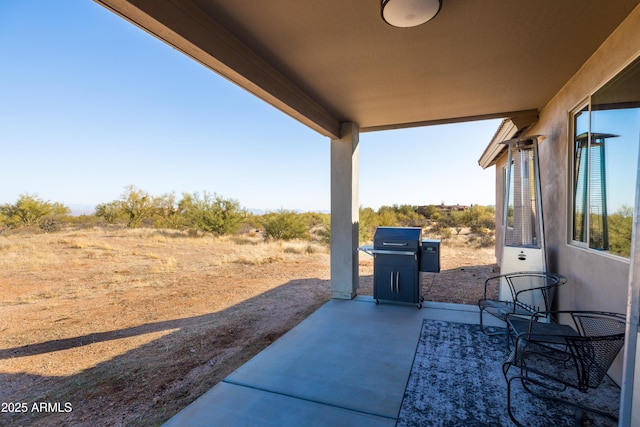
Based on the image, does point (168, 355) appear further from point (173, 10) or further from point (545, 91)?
point (545, 91)

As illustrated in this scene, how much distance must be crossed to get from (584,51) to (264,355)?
4.06 m

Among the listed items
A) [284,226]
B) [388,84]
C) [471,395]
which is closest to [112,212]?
[284,226]

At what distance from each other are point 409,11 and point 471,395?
9.01ft

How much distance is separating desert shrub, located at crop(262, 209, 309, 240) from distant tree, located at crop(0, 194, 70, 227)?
10940 millimetres

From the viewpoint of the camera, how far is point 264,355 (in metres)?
2.71

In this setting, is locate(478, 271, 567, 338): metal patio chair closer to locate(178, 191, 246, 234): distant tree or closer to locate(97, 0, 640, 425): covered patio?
locate(97, 0, 640, 425): covered patio

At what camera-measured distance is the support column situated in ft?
14.4

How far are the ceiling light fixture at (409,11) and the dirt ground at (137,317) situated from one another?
3.17 meters

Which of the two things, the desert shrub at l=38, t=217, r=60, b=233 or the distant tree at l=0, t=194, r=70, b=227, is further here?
the desert shrub at l=38, t=217, r=60, b=233

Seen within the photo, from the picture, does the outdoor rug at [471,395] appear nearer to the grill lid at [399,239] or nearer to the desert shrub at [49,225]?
the grill lid at [399,239]

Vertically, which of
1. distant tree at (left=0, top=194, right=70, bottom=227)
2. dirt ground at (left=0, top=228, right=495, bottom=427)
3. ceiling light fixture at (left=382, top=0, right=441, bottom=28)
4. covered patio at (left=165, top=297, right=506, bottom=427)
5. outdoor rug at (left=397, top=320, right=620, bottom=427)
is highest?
ceiling light fixture at (left=382, top=0, right=441, bottom=28)

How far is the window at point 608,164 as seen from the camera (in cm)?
203

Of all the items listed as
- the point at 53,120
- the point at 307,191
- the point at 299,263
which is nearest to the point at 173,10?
the point at 299,263

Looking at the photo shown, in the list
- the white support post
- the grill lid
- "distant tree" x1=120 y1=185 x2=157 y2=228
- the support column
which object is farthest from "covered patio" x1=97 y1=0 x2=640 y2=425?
"distant tree" x1=120 y1=185 x2=157 y2=228
